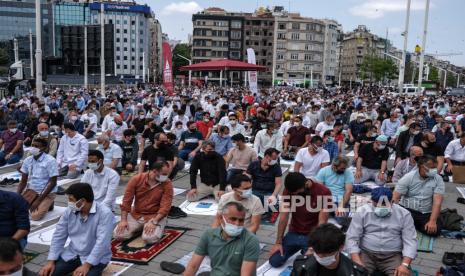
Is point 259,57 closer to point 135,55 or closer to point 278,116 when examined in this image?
point 135,55

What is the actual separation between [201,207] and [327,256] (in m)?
5.30

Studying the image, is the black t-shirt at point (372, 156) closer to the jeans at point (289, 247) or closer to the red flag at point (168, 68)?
the jeans at point (289, 247)

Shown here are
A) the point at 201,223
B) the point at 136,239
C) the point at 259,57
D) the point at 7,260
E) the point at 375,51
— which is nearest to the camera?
the point at 7,260

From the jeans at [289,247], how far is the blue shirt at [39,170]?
398cm

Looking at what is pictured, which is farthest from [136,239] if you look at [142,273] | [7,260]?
[7,260]

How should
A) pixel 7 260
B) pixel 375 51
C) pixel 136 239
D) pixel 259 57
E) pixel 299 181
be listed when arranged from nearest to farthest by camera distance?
1. pixel 7 260
2. pixel 299 181
3. pixel 136 239
4. pixel 259 57
5. pixel 375 51

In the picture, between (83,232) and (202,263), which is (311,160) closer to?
(202,263)

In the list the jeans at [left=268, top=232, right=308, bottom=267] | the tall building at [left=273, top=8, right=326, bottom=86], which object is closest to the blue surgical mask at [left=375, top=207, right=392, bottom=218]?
the jeans at [left=268, top=232, right=308, bottom=267]

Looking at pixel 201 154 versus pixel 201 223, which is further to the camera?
pixel 201 154

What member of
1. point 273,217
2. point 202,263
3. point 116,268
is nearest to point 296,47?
point 273,217

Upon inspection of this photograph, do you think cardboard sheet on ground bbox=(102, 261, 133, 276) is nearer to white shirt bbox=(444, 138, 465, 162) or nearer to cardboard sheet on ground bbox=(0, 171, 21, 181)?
cardboard sheet on ground bbox=(0, 171, 21, 181)

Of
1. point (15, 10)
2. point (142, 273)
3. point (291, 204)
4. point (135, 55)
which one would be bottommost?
point (142, 273)

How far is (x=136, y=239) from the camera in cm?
684

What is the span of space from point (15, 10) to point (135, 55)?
29.9 m
